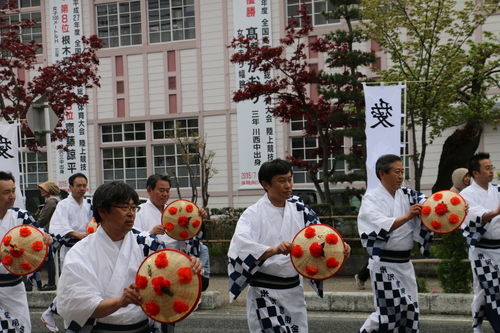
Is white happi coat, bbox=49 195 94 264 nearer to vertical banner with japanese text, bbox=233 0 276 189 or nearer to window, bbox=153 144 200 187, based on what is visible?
vertical banner with japanese text, bbox=233 0 276 189

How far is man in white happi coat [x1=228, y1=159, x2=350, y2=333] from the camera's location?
4.75 meters

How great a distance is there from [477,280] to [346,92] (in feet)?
22.3

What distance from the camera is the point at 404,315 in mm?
5508

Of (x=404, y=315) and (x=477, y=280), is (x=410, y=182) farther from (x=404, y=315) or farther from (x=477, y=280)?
(x=404, y=315)

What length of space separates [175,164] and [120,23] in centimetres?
537

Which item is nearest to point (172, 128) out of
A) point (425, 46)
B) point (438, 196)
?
point (425, 46)

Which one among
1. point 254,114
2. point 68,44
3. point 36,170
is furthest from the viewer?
point 36,170

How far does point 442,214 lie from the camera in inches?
215

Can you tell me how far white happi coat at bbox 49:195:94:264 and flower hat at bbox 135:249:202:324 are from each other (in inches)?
206

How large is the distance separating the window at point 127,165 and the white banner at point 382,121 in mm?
14164

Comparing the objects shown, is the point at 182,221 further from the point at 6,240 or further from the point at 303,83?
the point at 303,83

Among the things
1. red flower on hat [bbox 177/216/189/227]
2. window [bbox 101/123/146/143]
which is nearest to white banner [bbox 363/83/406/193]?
red flower on hat [bbox 177/216/189/227]

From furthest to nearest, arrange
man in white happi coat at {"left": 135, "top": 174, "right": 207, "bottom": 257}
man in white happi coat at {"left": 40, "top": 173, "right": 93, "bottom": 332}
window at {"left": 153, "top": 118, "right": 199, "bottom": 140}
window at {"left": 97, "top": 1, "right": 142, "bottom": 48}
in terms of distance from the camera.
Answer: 1. window at {"left": 97, "top": 1, "right": 142, "bottom": 48}
2. window at {"left": 153, "top": 118, "right": 199, "bottom": 140}
3. man in white happi coat at {"left": 40, "top": 173, "right": 93, "bottom": 332}
4. man in white happi coat at {"left": 135, "top": 174, "right": 207, "bottom": 257}

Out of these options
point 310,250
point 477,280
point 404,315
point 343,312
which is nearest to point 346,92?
point 343,312
